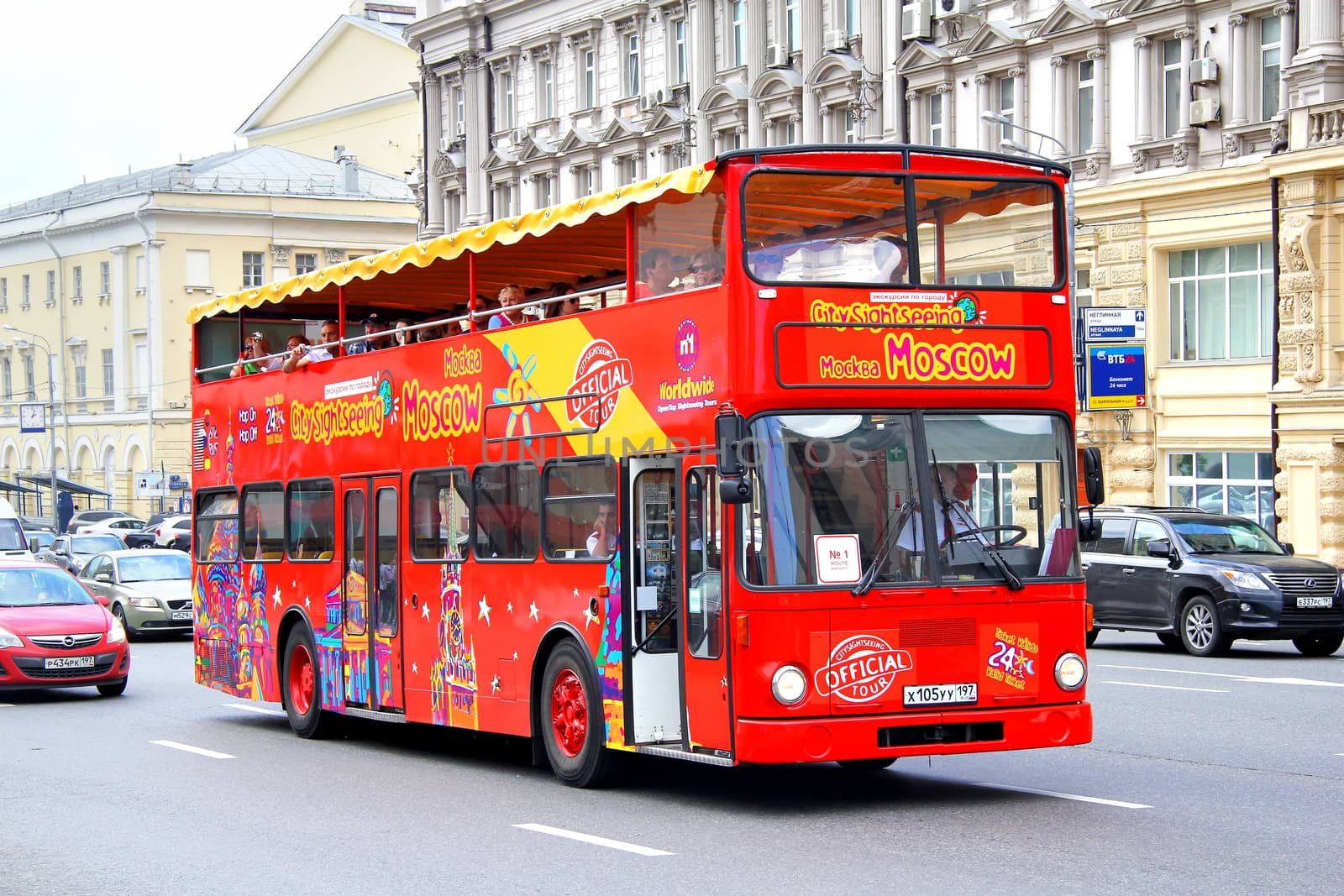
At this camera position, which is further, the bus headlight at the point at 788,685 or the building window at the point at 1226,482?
the building window at the point at 1226,482

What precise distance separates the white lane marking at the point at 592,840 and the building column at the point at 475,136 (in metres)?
45.3

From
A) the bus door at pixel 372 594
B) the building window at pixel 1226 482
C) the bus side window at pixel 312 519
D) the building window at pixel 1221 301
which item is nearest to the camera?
the bus door at pixel 372 594

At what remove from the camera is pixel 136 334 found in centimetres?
7844

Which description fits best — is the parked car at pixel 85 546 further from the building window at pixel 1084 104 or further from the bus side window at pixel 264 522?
the bus side window at pixel 264 522

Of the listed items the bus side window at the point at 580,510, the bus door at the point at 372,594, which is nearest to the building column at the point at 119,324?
the bus door at the point at 372,594

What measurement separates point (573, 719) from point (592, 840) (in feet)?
7.68

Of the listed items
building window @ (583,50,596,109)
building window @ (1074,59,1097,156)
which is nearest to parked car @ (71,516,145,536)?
building window @ (583,50,596,109)

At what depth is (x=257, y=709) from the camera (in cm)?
2089

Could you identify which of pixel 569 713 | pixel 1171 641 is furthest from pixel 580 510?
pixel 1171 641

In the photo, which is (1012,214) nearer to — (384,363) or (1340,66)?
(384,363)

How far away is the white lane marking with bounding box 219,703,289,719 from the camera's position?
2031 centimetres

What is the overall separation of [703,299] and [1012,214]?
6.76 feet

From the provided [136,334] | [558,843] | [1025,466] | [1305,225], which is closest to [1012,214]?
[1025,466]

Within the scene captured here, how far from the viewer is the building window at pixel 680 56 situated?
47469 mm
